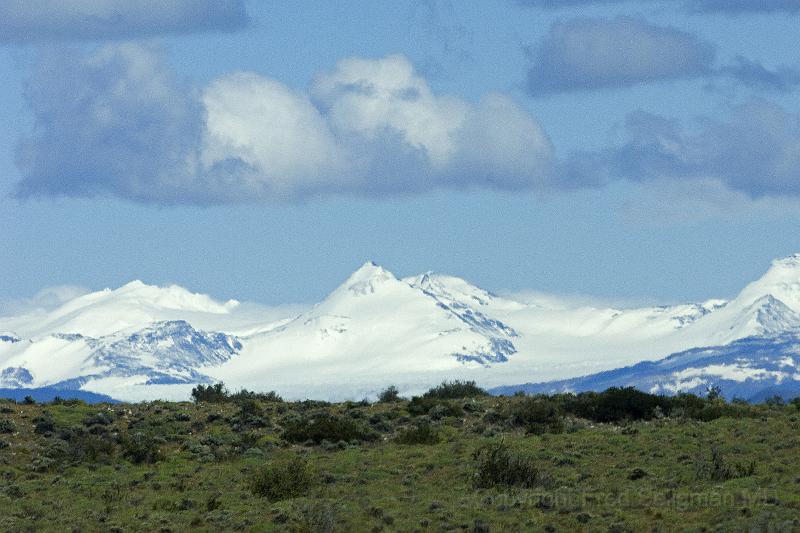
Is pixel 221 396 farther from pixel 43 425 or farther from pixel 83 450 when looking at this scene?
pixel 83 450

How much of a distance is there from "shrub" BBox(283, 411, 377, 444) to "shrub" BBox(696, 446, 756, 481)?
1410 cm

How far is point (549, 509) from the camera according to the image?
46219 mm

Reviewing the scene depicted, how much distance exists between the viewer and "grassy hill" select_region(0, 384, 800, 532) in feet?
151

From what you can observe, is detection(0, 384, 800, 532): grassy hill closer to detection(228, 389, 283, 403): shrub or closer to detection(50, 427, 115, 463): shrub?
detection(50, 427, 115, 463): shrub

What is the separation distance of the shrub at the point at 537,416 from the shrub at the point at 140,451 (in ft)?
43.2

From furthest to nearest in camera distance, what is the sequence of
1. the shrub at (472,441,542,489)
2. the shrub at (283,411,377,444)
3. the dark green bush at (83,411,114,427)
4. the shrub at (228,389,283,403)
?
the shrub at (228,389,283,403), the dark green bush at (83,411,114,427), the shrub at (283,411,377,444), the shrub at (472,441,542,489)

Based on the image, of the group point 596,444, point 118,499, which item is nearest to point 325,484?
point 118,499

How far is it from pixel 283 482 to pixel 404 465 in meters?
5.25

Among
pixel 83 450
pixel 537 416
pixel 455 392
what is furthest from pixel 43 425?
pixel 455 392

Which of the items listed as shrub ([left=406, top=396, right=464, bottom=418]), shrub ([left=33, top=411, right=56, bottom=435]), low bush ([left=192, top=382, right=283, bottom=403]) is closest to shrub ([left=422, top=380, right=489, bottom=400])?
shrub ([left=406, top=396, right=464, bottom=418])

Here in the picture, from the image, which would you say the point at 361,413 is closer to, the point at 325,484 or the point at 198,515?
the point at 325,484

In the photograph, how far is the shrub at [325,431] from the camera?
6053 centimetres

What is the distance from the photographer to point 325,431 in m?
61.0

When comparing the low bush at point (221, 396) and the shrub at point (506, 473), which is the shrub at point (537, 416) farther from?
the low bush at point (221, 396)
